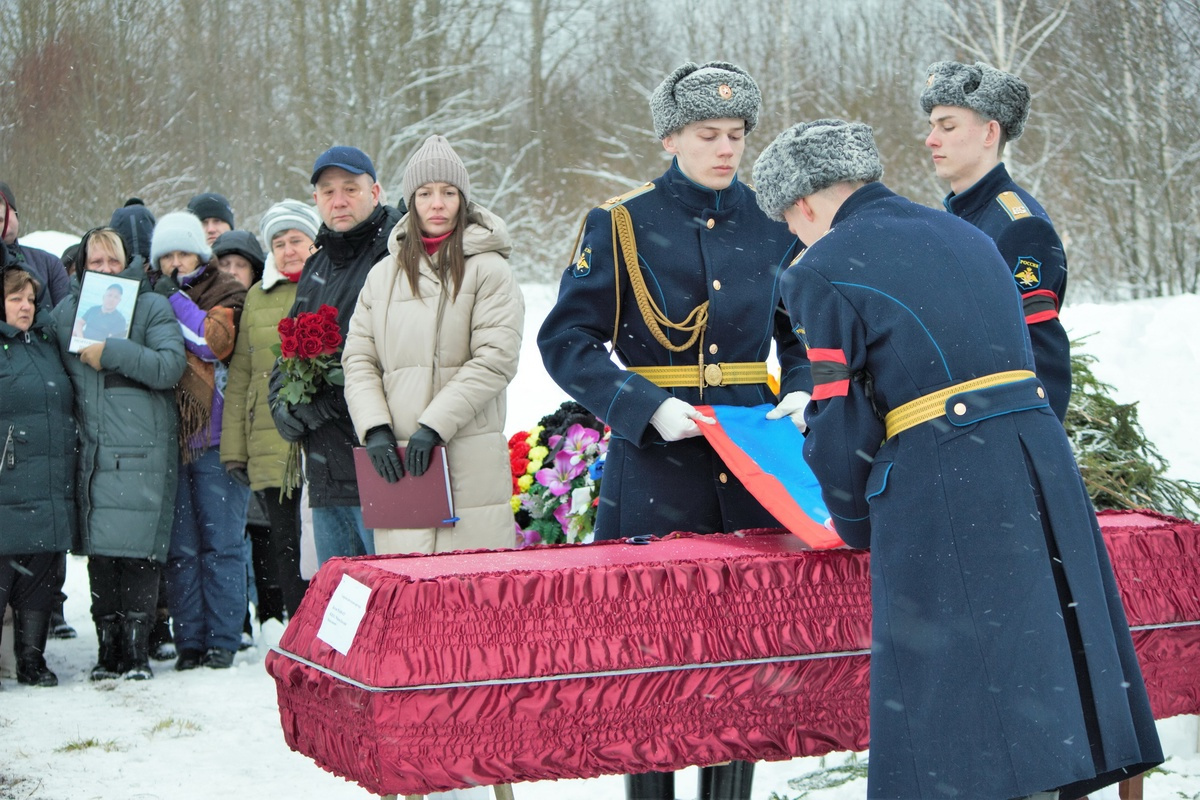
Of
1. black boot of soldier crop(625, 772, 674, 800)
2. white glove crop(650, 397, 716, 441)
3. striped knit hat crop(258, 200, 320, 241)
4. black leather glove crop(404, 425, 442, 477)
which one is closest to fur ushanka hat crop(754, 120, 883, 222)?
white glove crop(650, 397, 716, 441)

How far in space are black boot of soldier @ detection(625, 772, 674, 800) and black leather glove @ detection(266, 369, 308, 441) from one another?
7.22 ft

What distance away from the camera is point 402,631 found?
253cm

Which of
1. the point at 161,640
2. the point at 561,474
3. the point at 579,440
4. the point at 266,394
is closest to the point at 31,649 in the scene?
the point at 161,640

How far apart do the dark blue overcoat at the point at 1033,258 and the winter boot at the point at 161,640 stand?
4.49m

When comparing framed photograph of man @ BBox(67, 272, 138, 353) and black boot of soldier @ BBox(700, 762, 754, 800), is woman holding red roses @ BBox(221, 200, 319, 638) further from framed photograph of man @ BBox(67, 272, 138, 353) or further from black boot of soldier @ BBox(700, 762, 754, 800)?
black boot of soldier @ BBox(700, 762, 754, 800)

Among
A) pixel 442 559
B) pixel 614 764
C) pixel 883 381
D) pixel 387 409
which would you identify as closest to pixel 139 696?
pixel 387 409

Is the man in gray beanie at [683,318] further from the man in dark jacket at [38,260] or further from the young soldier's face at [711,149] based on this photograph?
the man in dark jacket at [38,260]

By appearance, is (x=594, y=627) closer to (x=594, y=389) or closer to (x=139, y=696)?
(x=594, y=389)

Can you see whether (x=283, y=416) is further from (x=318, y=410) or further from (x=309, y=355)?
(x=309, y=355)

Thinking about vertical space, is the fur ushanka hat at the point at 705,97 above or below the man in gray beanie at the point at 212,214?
below

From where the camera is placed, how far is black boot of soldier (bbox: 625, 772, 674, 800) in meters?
3.12

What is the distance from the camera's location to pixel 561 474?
5.33 metres

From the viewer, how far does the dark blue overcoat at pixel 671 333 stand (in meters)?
3.26

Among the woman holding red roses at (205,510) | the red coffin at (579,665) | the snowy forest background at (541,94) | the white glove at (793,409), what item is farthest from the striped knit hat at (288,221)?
the snowy forest background at (541,94)
